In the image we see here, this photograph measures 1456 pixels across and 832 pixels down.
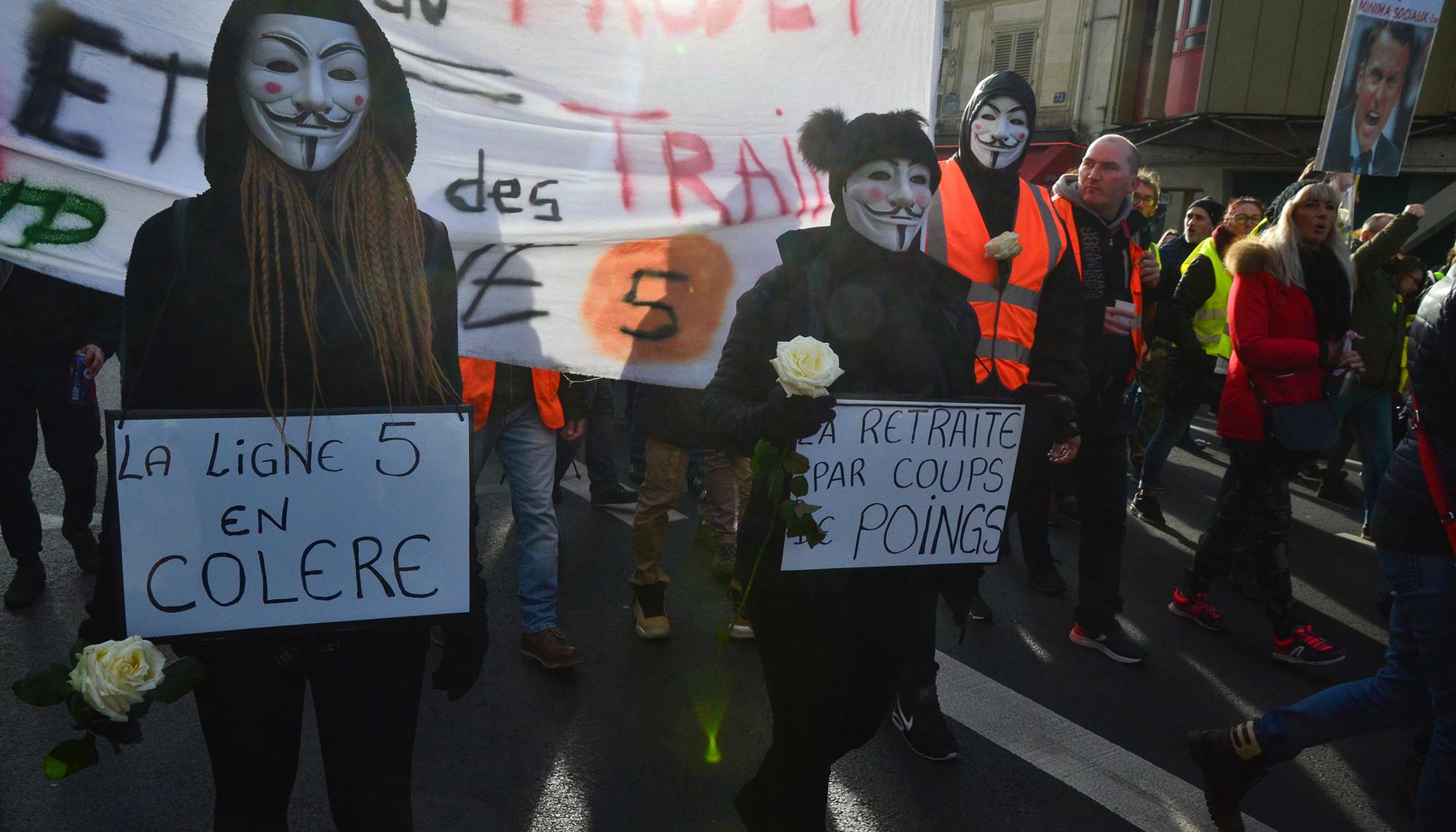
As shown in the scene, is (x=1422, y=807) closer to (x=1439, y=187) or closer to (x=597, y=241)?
(x=597, y=241)

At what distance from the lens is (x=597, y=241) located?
2.66 metres

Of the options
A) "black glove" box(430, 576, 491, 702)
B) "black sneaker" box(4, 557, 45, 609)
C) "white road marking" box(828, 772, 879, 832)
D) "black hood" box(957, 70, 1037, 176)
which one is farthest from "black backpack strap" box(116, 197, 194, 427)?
"black sneaker" box(4, 557, 45, 609)

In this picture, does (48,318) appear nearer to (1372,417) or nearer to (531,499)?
(531,499)

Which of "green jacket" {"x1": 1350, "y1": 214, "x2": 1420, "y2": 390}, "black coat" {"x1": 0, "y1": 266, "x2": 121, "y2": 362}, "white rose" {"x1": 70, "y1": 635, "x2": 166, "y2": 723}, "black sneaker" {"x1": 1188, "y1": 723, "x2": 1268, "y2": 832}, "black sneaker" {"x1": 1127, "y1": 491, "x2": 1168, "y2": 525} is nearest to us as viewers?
"white rose" {"x1": 70, "y1": 635, "x2": 166, "y2": 723}

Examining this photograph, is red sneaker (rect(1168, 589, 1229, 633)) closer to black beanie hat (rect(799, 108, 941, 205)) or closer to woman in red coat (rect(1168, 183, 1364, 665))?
woman in red coat (rect(1168, 183, 1364, 665))

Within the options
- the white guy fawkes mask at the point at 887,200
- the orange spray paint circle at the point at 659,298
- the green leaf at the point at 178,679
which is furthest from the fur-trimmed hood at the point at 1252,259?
the green leaf at the point at 178,679

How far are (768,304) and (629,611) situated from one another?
230cm

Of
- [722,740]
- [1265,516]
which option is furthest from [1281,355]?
[722,740]

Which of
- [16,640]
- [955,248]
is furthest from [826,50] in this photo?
[16,640]

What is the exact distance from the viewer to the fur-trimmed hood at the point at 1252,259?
3949 millimetres

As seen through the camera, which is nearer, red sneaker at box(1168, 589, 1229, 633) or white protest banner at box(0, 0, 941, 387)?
white protest banner at box(0, 0, 941, 387)

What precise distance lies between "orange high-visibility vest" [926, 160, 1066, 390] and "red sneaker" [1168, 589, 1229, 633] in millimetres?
1824

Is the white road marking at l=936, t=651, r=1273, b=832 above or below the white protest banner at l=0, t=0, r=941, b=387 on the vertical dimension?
below

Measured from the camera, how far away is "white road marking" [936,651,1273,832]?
298 cm
